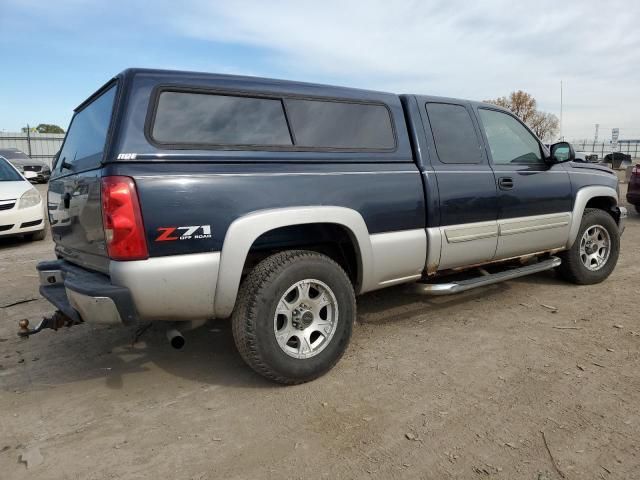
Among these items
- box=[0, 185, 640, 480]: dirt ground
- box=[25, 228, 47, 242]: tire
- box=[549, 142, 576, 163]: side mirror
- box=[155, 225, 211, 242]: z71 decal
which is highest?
box=[549, 142, 576, 163]: side mirror

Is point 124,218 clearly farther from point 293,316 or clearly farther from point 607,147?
point 607,147

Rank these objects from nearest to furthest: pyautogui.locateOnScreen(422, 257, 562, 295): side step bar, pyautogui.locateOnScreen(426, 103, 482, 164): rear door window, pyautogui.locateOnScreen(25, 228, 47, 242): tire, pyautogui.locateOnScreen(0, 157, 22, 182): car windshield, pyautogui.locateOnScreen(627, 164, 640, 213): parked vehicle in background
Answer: pyautogui.locateOnScreen(422, 257, 562, 295): side step bar, pyautogui.locateOnScreen(426, 103, 482, 164): rear door window, pyautogui.locateOnScreen(0, 157, 22, 182): car windshield, pyautogui.locateOnScreen(25, 228, 47, 242): tire, pyautogui.locateOnScreen(627, 164, 640, 213): parked vehicle in background

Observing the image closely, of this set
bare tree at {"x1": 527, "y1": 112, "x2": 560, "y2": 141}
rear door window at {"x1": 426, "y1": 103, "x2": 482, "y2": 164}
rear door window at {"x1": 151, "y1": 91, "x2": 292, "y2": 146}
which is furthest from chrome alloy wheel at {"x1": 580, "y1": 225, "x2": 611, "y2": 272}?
bare tree at {"x1": 527, "y1": 112, "x2": 560, "y2": 141}

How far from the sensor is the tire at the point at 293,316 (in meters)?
2.86

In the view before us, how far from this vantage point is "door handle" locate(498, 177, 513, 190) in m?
4.14

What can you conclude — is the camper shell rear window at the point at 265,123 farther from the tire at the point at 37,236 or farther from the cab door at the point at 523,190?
the tire at the point at 37,236

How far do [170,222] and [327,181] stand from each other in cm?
107

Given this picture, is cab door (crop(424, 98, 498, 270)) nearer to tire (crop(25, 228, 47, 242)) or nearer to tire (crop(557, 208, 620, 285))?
tire (crop(557, 208, 620, 285))

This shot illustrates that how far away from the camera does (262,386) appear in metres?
3.06

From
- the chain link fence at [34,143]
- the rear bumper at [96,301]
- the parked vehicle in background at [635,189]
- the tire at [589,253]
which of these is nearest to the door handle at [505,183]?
the tire at [589,253]

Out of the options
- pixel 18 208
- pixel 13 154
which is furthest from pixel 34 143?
pixel 18 208

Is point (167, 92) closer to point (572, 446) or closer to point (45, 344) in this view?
point (45, 344)

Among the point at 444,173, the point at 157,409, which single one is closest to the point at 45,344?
the point at 157,409

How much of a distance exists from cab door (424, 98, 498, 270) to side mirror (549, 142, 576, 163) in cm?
91
